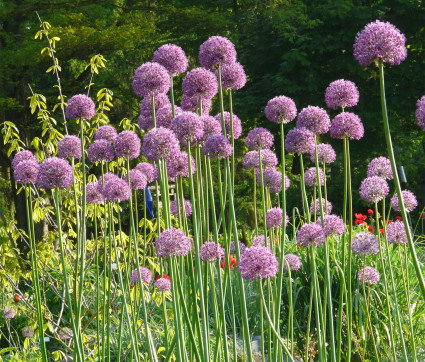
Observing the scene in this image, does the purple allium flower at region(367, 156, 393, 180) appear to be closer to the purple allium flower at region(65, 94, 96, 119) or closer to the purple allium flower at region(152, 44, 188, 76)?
the purple allium flower at region(152, 44, 188, 76)

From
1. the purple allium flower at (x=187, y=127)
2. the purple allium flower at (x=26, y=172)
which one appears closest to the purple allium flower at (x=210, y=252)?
the purple allium flower at (x=187, y=127)

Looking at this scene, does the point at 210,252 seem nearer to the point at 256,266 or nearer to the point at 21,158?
the point at 256,266

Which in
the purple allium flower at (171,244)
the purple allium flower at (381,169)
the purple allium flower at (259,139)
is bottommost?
the purple allium flower at (171,244)

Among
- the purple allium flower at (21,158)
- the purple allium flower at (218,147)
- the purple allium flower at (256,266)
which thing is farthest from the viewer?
the purple allium flower at (21,158)

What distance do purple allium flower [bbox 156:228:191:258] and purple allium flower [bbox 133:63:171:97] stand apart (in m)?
0.56

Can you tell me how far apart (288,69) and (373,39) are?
10.5 metres

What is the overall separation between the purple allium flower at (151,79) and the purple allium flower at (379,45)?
74cm

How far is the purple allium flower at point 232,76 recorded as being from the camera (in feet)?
7.25

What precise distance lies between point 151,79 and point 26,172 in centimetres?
71

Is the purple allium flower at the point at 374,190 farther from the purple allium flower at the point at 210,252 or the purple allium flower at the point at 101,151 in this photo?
the purple allium flower at the point at 101,151

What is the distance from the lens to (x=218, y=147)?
1.89 m

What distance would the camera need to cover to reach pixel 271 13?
11695mm

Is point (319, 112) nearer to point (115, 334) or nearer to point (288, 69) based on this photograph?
point (115, 334)

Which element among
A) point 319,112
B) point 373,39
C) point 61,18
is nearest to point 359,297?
point 319,112
